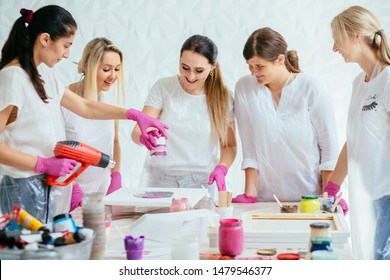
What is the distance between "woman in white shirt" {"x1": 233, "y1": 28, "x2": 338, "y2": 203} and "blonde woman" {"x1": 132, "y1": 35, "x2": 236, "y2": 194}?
83 millimetres

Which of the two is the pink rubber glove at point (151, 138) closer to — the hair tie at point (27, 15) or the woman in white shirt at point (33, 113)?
the woman in white shirt at point (33, 113)

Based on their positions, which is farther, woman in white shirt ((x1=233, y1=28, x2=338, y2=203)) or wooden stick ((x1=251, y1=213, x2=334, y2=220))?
woman in white shirt ((x1=233, y1=28, x2=338, y2=203))

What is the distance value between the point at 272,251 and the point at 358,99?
916 millimetres

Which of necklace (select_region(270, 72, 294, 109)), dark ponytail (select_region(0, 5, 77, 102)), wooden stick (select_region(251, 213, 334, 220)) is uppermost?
dark ponytail (select_region(0, 5, 77, 102))

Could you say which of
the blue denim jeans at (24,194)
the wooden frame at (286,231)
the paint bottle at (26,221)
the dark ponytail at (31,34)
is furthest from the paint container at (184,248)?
the dark ponytail at (31,34)

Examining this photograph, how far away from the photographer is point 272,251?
139 centimetres

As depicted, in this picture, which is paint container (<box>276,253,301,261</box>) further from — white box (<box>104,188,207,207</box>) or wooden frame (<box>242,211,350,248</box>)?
white box (<box>104,188,207,207</box>)

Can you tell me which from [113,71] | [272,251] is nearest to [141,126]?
[113,71]

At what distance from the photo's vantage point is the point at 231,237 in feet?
4.39

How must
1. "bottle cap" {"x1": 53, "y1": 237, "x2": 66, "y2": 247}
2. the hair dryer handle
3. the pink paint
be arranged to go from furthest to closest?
1. the hair dryer handle
2. the pink paint
3. "bottle cap" {"x1": 53, "y1": 237, "x2": 66, "y2": 247}

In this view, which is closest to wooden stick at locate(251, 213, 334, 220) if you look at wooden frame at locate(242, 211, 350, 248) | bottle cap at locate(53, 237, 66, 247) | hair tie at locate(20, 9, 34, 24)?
wooden frame at locate(242, 211, 350, 248)

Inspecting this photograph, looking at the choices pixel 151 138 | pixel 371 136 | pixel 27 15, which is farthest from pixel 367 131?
pixel 27 15

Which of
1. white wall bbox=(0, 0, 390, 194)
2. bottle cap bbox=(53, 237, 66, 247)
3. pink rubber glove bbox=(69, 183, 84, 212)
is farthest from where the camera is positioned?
white wall bbox=(0, 0, 390, 194)

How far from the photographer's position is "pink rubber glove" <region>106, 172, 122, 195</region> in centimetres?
224
